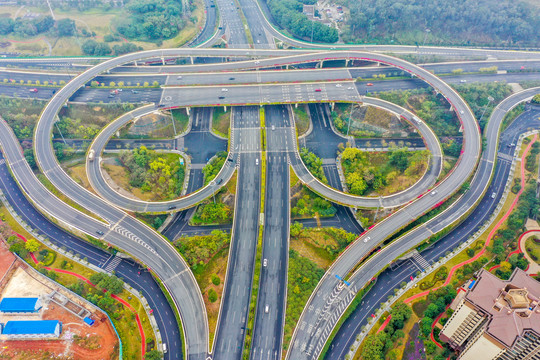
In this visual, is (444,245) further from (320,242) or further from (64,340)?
(64,340)

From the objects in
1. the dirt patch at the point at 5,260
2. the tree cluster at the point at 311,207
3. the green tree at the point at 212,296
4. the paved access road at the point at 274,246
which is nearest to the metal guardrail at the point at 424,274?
the paved access road at the point at 274,246

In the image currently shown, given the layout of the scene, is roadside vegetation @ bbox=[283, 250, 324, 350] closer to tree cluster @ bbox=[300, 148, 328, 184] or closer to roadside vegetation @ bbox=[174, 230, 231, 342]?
roadside vegetation @ bbox=[174, 230, 231, 342]

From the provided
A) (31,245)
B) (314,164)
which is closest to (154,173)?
(31,245)

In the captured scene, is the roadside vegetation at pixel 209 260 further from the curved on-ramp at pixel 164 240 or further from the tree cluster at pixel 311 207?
the tree cluster at pixel 311 207

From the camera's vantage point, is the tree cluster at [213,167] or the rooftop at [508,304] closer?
the rooftop at [508,304]

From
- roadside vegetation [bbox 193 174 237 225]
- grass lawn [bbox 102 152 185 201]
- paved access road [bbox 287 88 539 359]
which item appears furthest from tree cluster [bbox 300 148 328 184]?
grass lawn [bbox 102 152 185 201]
